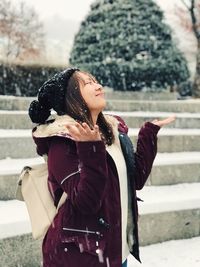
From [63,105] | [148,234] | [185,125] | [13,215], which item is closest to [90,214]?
[63,105]

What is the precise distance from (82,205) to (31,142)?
2.98 metres

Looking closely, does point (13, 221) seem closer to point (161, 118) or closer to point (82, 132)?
point (82, 132)

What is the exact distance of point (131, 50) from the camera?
332 inches

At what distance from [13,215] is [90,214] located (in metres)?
1.67

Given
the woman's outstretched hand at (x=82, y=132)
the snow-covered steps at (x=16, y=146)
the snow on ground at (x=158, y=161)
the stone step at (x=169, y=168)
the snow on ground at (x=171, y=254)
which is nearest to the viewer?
the woman's outstretched hand at (x=82, y=132)

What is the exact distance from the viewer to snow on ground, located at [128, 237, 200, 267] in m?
3.29

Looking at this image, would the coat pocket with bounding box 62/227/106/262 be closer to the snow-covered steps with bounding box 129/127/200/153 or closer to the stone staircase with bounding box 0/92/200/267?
the stone staircase with bounding box 0/92/200/267

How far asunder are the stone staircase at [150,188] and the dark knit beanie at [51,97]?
4.30 ft

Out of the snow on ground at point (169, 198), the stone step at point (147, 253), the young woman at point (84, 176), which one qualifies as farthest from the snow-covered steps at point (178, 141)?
the young woman at point (84, 176)

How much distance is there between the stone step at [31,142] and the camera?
447 cm

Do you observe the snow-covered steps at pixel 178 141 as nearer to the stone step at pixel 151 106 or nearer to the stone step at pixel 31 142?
the stone step at pixel 31 142

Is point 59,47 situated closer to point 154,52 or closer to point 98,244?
point 154,52

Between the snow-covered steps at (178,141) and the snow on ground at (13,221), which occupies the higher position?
the snow on ground at (13,221)

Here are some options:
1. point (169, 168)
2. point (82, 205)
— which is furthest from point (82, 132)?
point (169, 168)
